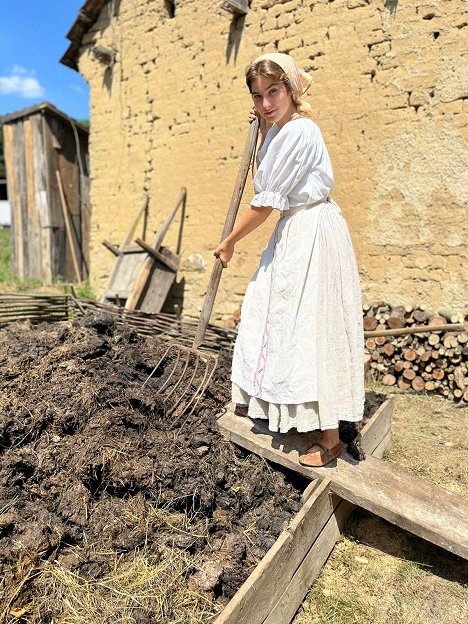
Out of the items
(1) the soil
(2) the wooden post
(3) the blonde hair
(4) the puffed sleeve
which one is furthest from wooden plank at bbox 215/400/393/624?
(2) the wooden post

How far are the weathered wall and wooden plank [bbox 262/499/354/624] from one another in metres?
1.95

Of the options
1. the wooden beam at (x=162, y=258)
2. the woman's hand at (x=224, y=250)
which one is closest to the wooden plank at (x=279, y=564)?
the woman's hand at (x=224, y=250)

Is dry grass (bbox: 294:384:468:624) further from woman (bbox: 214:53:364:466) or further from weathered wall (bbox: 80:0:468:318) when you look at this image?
weathered wall (bbox: 80:0:468:318)

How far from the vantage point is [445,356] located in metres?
4.32

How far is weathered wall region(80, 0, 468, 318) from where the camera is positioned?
4.28 meters

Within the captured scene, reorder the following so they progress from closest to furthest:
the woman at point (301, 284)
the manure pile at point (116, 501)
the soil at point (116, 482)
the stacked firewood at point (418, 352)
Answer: the manure pile at point (116, 501), the soil at point (116, 482), the woman at point (301, 284), the stacked firewood at point (418, 352)

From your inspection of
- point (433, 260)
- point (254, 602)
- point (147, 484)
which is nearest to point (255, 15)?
point (433, 260)

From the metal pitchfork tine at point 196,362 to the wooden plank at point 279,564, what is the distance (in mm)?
905

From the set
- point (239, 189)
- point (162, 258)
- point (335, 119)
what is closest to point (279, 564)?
point (239, 189)

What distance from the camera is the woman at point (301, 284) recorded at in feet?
6.82

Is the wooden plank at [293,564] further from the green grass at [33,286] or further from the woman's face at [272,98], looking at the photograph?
the green grass at [33,286]

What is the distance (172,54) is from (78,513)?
5981 mm

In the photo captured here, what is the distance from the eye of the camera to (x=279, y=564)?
178cm

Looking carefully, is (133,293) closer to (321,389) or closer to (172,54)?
(172,54)
